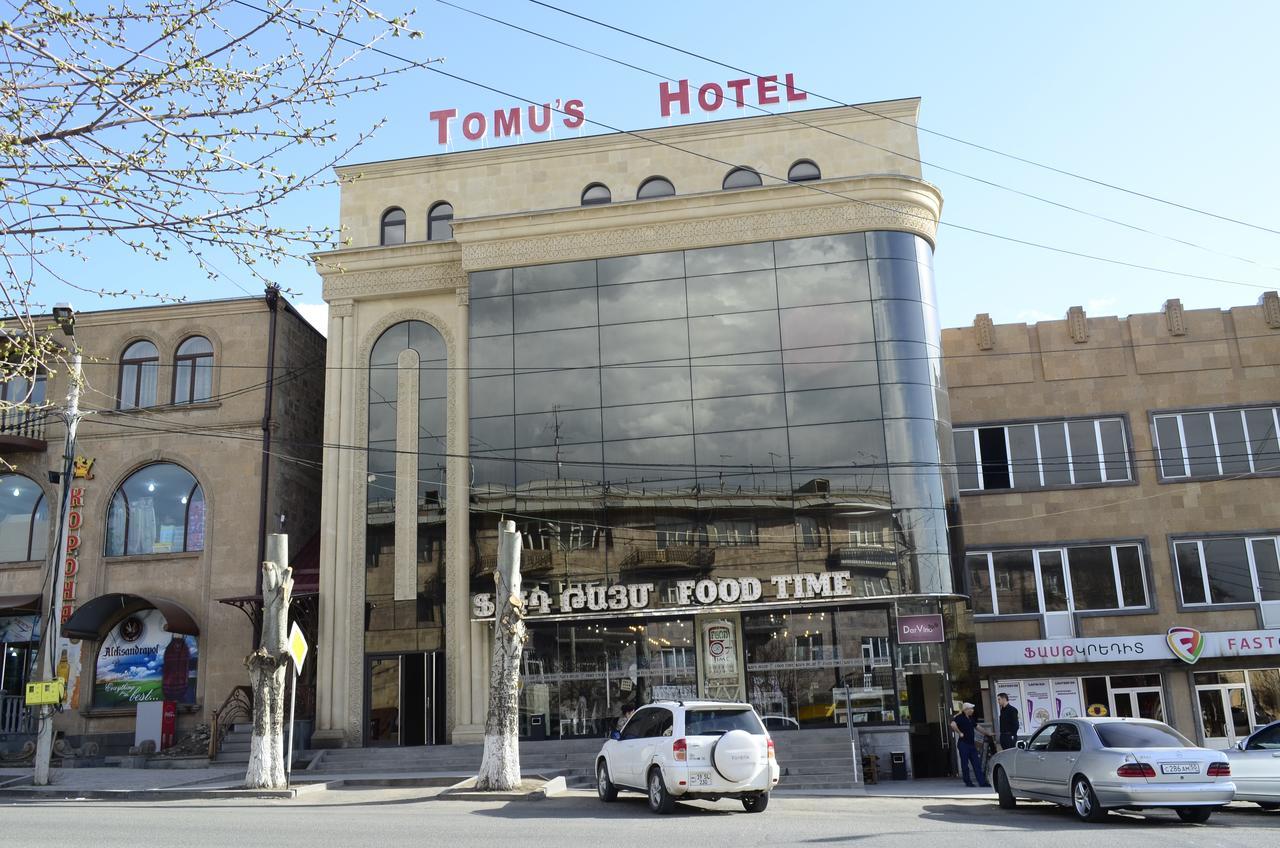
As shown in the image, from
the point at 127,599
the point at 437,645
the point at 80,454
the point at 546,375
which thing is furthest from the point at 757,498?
the point at 80,454

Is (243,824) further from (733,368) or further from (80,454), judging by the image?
(80,454)

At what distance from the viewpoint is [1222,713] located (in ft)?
93.9

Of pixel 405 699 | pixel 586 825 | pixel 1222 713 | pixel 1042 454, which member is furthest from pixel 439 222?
pixel 1222 713

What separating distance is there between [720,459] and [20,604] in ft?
65.1

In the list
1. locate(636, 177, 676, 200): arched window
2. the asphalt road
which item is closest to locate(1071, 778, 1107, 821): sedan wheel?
the asphalt road

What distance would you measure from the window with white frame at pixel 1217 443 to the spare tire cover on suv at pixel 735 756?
65.8 feet

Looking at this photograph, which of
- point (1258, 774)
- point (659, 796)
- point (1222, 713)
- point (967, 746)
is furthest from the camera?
point (1222, 713)

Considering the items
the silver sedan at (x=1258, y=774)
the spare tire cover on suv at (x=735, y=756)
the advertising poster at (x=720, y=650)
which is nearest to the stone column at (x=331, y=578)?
the advertising poster at (x=720, y=650)

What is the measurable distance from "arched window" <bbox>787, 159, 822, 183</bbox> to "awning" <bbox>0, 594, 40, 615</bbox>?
79.0 feet

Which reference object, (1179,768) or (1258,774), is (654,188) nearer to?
(1258,774)

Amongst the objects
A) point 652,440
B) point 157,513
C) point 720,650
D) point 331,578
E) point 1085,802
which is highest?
point 652,440

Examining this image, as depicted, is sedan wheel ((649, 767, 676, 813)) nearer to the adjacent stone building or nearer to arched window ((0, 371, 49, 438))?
the adjacent stone building

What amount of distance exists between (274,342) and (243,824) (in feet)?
66.6

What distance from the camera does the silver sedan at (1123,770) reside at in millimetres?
13438
